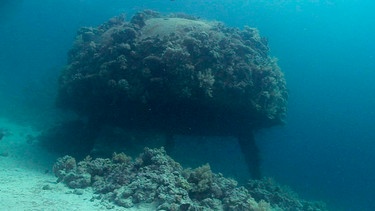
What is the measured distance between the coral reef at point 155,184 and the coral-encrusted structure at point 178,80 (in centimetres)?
328

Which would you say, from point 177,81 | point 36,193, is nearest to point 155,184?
point 36,193

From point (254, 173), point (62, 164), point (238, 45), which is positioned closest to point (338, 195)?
point (254, 173)

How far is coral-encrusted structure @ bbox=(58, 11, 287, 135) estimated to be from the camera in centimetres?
1201

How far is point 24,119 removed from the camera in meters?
24.4

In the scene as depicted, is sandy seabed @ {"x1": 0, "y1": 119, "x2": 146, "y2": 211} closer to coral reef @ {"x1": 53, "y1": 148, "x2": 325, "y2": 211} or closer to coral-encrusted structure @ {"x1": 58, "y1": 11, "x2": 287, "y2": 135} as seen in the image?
coral reef @ {"x1": 53, "y1": 148, "x2": 325, "y2": 211}

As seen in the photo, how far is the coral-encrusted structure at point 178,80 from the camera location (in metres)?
12.0

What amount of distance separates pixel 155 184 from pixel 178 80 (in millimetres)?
5023

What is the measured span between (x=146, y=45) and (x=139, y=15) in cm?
314

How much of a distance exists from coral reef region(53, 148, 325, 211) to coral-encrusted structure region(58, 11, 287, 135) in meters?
3.28

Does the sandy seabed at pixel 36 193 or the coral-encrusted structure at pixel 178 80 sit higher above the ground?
the coral-encrusted structure at pixel 178 80

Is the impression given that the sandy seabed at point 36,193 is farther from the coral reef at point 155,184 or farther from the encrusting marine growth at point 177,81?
the encrusting marine growth at point 177,81

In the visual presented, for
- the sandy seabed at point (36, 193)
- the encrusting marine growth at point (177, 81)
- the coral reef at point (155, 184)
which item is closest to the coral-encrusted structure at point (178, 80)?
the encrusting marine growth at point (177, 81)

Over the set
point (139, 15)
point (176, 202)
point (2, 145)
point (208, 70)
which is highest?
point (139, 15)

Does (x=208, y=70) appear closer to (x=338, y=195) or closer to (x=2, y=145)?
(x=2, y=145)
